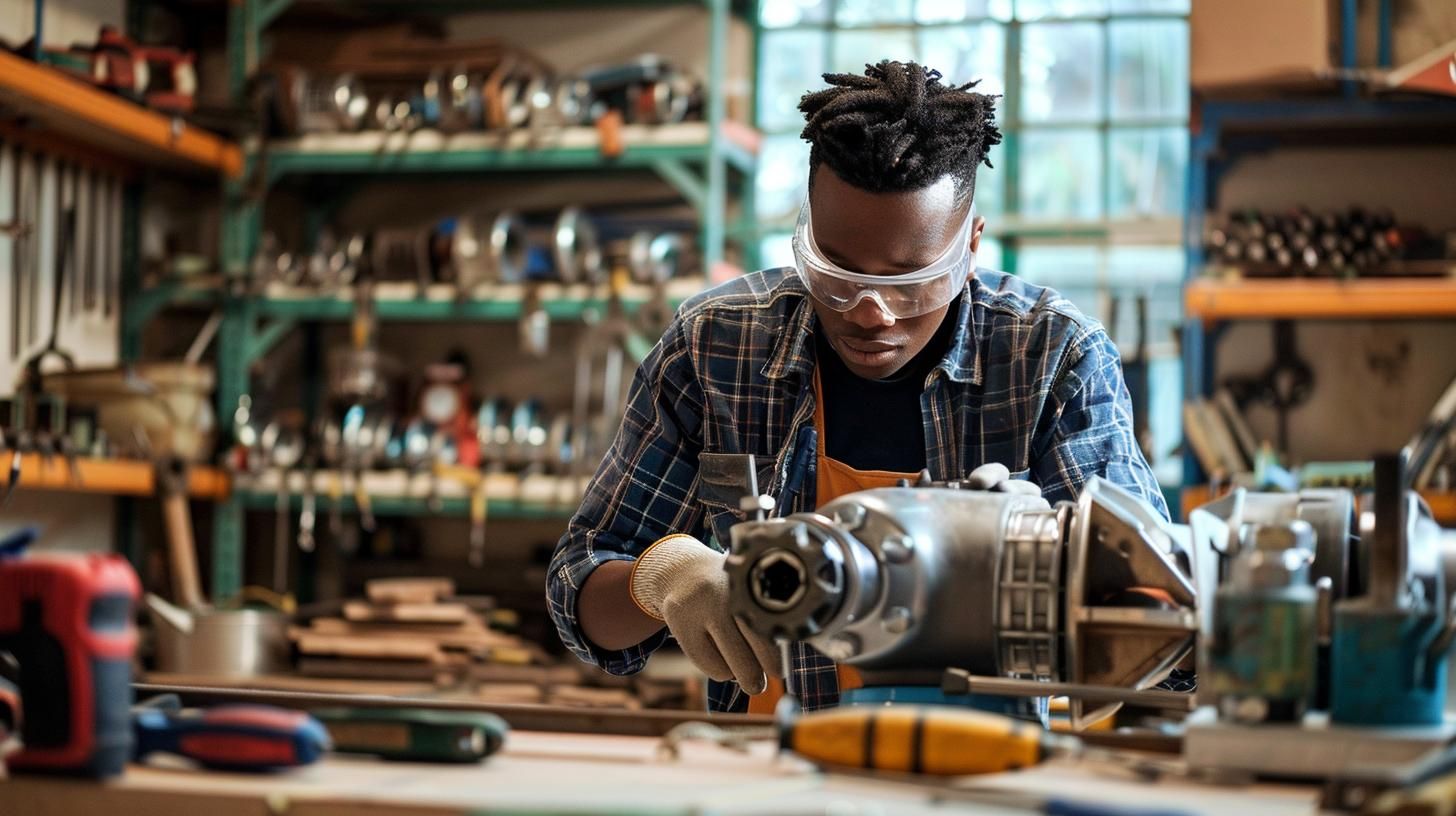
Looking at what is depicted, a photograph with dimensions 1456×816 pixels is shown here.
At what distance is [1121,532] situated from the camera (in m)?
1.35

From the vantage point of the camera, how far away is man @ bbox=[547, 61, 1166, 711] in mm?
1827

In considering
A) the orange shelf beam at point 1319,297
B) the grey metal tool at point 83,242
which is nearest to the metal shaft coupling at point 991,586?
the orange shelf beam at point 1319,297

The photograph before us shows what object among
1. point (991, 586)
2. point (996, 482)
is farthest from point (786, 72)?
point (991, 586)

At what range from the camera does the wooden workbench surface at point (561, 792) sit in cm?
97

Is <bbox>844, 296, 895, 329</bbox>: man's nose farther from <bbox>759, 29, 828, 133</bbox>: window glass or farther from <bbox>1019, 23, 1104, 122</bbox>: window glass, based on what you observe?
<bbox>759, 29, 828, 133</bbox>: window glass

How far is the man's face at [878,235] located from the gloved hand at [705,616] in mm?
301

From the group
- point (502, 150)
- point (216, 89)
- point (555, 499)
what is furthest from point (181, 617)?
point (216, 89)

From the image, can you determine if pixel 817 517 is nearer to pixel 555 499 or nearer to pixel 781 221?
pixel 555 499

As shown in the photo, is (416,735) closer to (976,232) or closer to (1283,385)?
(976,232)

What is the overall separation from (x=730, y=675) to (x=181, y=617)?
3162 mm

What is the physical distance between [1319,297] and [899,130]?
107 inches

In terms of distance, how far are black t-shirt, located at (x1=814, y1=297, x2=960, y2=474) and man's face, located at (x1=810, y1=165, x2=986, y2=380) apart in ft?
0.45

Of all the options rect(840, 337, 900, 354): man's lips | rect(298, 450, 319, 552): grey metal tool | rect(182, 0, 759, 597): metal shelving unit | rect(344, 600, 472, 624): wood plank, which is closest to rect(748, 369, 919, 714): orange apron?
rect(840, 337, 900, 354): man's lips

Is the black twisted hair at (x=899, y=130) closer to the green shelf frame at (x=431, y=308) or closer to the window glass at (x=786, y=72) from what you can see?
the green shelf frame at (x=431, y=308)
